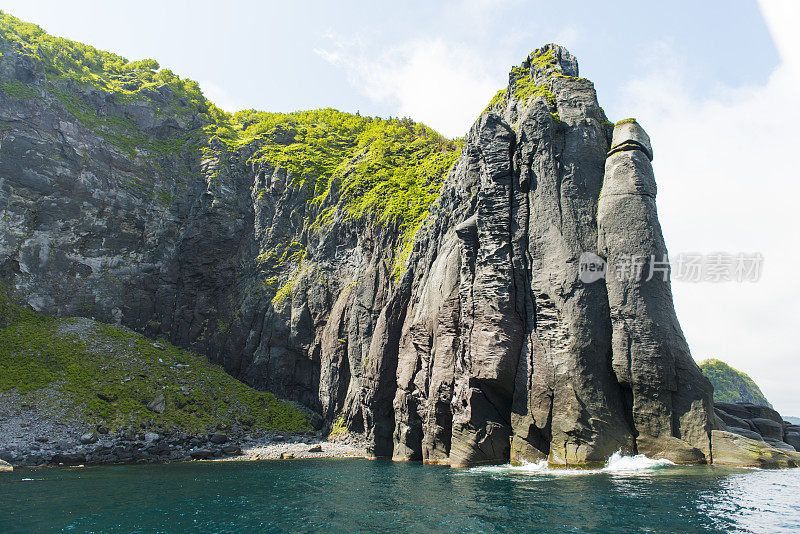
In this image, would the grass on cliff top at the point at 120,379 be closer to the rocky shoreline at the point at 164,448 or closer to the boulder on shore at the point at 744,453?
the rocky shoreline at the point at 164,448

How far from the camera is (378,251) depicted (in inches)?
2218

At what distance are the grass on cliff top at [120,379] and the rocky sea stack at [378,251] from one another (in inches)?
126

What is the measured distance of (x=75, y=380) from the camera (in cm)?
4731

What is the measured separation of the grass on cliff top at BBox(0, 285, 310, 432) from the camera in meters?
45.3

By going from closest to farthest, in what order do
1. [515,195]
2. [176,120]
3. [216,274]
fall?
1. [515,195]
2. [216,274]
3. [176,120]

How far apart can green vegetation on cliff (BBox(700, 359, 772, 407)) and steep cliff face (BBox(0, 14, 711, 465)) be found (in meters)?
118

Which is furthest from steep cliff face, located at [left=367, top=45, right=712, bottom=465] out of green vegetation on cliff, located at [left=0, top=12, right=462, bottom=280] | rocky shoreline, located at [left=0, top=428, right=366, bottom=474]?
green vegetation on cliff, located at [left=0, top=12, right=462, bottom=280]

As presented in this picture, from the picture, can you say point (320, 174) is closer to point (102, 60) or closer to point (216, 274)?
point (216, 274)

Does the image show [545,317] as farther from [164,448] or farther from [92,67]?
[92,67]

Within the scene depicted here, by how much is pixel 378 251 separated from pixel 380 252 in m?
0.43

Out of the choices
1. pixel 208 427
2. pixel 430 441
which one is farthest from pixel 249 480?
pixel 208 427

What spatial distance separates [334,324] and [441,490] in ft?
115

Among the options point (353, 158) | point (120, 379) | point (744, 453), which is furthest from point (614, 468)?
point (353, 158)

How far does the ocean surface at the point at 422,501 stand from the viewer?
16.1 meters
